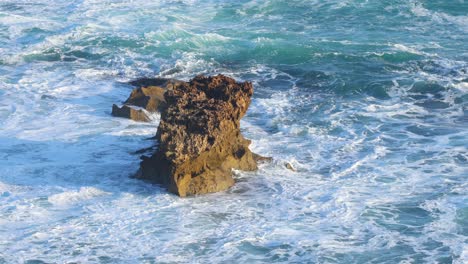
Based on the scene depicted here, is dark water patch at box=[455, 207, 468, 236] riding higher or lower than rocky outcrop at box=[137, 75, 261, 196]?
lower

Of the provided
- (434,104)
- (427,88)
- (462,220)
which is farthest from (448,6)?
(462,220)

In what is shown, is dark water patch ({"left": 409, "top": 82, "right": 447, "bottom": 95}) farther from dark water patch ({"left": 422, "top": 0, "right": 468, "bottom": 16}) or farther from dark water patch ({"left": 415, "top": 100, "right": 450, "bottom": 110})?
dark water patch ({"left": 422, "top": 0, "right": 468, "bottom": 16})

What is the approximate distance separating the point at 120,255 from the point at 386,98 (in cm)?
725

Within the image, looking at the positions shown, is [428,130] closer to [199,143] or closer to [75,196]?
[199,143]

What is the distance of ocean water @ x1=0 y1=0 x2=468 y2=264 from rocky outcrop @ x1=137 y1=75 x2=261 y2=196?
0.21 m

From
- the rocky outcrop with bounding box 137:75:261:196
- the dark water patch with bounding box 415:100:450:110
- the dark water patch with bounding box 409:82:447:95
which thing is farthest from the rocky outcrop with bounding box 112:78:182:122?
the dark water patch with bounding box 409:82:447:95

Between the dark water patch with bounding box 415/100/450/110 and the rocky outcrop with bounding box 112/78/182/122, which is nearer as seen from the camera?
the rocky outcrop with bounding box 112/78/182/122

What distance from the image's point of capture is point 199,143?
9625 mm

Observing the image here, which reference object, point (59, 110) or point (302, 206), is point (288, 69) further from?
point (302, 206)

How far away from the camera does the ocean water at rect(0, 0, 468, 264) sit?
332 inches

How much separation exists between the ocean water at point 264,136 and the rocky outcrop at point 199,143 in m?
0.21

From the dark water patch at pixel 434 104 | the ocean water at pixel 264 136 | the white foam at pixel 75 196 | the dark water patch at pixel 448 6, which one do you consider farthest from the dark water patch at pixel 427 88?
the white foam at pixel 75 196

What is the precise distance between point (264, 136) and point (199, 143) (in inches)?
101

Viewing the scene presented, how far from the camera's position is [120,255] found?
8.12m
